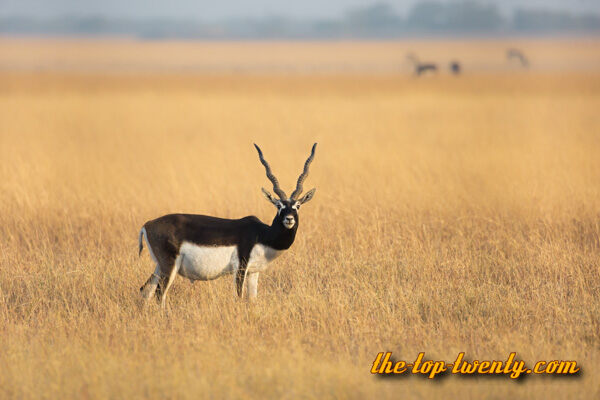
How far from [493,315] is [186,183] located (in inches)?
323

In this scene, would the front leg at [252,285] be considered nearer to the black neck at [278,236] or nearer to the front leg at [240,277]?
the front leg at [240,277]

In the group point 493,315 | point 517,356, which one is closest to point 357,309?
point 493,315

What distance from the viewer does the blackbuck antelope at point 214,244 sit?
21.8ft

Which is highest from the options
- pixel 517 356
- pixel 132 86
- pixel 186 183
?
pixel 132 86

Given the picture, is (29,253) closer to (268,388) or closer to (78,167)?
(268,388)

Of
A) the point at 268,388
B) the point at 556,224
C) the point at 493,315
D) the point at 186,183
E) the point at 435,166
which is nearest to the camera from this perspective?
the point at 268,388

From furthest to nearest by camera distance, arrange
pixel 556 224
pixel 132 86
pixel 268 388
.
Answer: pixel 132 86, pixel 556 224, pixel 268 388

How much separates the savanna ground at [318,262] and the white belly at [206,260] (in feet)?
1.17

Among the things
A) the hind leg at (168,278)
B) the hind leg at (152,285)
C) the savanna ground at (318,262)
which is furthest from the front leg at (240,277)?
the hind leg at (152,285)

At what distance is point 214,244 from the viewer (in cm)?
664

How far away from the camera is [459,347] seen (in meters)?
6.14

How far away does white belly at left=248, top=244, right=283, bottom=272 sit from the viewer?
6734 millimetres

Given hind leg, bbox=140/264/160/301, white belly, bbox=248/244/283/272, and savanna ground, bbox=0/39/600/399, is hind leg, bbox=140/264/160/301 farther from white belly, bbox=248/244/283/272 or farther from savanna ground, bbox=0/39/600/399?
white belly, bbox=248/244/283/272

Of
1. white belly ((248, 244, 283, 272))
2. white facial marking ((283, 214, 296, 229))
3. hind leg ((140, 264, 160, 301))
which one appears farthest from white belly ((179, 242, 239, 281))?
white facial marking ((283, 214, 296, 229))
